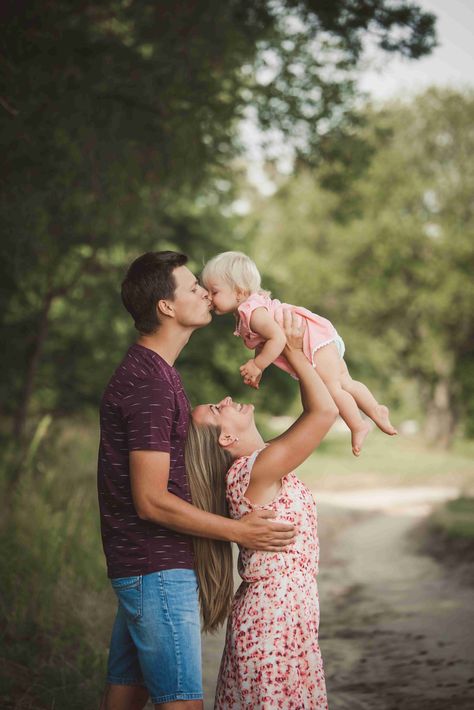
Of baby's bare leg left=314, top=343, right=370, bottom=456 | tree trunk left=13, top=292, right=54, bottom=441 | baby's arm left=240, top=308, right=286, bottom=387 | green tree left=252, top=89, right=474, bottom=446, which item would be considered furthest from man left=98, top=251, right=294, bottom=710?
green tree left=252, top=89, right=474, bottom=446

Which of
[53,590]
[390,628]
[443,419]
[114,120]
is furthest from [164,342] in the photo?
[443,419]

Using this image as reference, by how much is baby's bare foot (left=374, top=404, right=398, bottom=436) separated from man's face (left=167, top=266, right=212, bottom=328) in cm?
104

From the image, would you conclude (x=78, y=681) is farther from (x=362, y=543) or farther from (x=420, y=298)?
(x=420, y=298)

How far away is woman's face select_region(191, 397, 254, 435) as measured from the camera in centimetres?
337

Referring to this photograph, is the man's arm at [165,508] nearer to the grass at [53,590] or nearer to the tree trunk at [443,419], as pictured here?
the grass at [53,590]

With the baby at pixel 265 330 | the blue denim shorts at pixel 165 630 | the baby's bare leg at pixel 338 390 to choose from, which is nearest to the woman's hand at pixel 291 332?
the baby at pixel 265 330

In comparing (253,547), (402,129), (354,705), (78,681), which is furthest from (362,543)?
(402,129)

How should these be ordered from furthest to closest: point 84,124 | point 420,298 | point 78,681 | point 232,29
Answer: point 420,298 → point 232,29 → point 84,124 → point 78,681

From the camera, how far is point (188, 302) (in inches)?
127

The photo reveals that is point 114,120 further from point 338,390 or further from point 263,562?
point 263,562

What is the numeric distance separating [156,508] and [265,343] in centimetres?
90

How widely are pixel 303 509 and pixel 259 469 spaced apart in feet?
0.95

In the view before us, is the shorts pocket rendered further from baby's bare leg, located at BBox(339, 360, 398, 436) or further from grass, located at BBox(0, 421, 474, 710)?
grass, located at BBox(0, 421, 474, 710)

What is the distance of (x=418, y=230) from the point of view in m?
27.3
